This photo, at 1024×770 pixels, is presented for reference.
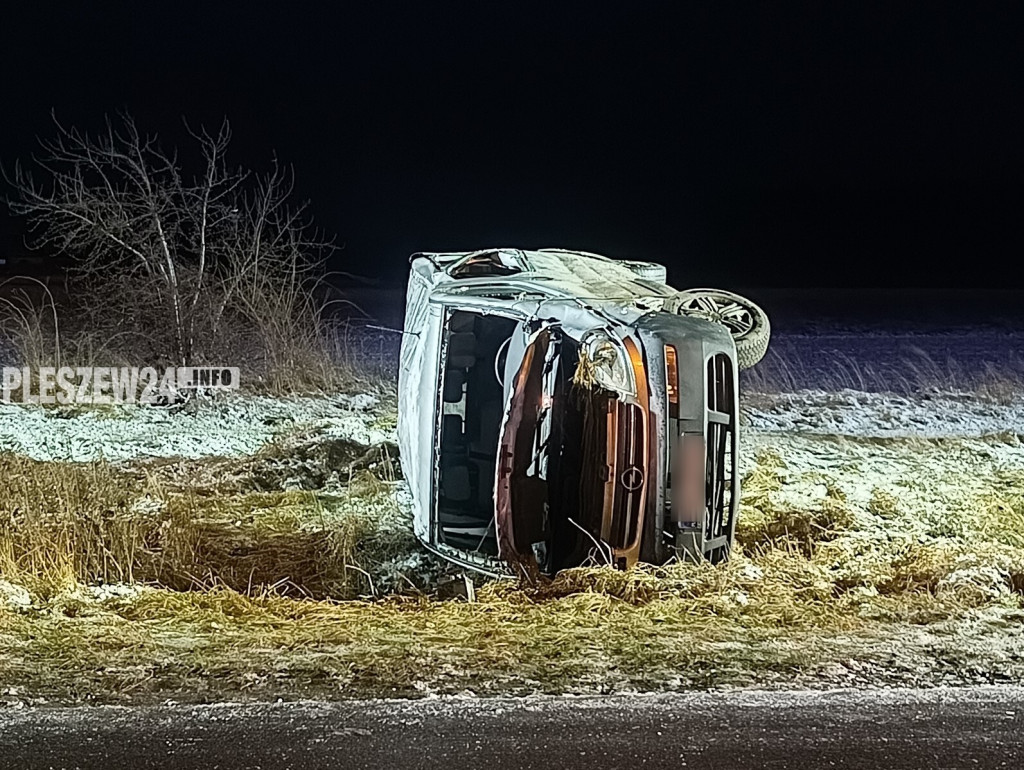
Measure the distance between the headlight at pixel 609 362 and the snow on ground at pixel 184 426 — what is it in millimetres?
5061

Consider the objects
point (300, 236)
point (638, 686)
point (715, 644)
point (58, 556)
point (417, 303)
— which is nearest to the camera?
point (638, 686)

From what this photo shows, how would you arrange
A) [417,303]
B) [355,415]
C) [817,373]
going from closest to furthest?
1. [417,303]
2. [355,415]
3. [817,373]

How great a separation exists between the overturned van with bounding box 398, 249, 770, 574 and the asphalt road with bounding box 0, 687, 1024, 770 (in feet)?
5.12

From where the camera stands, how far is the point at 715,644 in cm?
581

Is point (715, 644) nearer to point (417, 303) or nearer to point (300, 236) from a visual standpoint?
point (417, 303)

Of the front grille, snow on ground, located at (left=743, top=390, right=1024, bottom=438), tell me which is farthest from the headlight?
snow on ground, located at (left=743, top=390, right=1024, bottom=438)

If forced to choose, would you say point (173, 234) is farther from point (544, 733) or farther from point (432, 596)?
point (544, 733)

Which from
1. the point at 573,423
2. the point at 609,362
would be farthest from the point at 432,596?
the point at 609,362

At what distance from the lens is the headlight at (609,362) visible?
20.9 ft

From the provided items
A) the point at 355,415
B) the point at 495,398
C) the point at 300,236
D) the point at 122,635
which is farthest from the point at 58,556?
the point at 300,236

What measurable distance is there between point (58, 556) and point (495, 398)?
2.86 m

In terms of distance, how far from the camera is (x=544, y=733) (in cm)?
464

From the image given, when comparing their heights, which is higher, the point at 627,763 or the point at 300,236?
the point at 300,236

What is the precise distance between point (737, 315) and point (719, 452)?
62.9 inches
